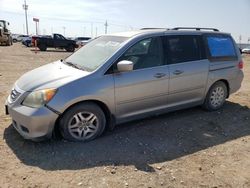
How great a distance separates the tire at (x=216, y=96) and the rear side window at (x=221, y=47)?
602mm

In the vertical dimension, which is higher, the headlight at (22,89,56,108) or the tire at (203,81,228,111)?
the headlight at (22,89,56,108)

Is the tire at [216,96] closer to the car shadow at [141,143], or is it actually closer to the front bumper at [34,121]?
the car shadow at [141,143]

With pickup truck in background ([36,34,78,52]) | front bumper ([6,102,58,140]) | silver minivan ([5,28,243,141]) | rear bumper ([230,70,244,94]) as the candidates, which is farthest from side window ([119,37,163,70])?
pickup truck in background ([36,34,78,52])

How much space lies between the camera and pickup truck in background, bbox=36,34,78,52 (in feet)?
99.0

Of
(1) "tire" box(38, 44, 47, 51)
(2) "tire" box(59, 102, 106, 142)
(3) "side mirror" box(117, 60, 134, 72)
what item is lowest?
(2) "tire" box(59, 102, 106, 142)

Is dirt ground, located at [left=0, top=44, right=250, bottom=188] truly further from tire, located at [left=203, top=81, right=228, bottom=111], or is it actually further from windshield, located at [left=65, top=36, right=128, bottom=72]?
windshield, located at [left=65, top=36, right=128, bottom=72]

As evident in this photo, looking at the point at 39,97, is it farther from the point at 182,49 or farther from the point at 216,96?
the point at 216,96

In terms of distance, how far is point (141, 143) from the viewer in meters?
4.71

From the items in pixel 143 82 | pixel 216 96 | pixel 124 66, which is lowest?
pixel 216 96

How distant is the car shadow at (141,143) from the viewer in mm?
4096

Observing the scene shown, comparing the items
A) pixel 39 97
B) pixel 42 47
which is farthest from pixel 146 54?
pixel 42 47

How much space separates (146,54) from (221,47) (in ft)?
6.98

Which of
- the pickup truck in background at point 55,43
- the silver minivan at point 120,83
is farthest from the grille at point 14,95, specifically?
the pickup truck in background at point 55,43

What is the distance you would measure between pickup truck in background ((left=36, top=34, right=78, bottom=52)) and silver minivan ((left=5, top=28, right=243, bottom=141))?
25.8 meters
